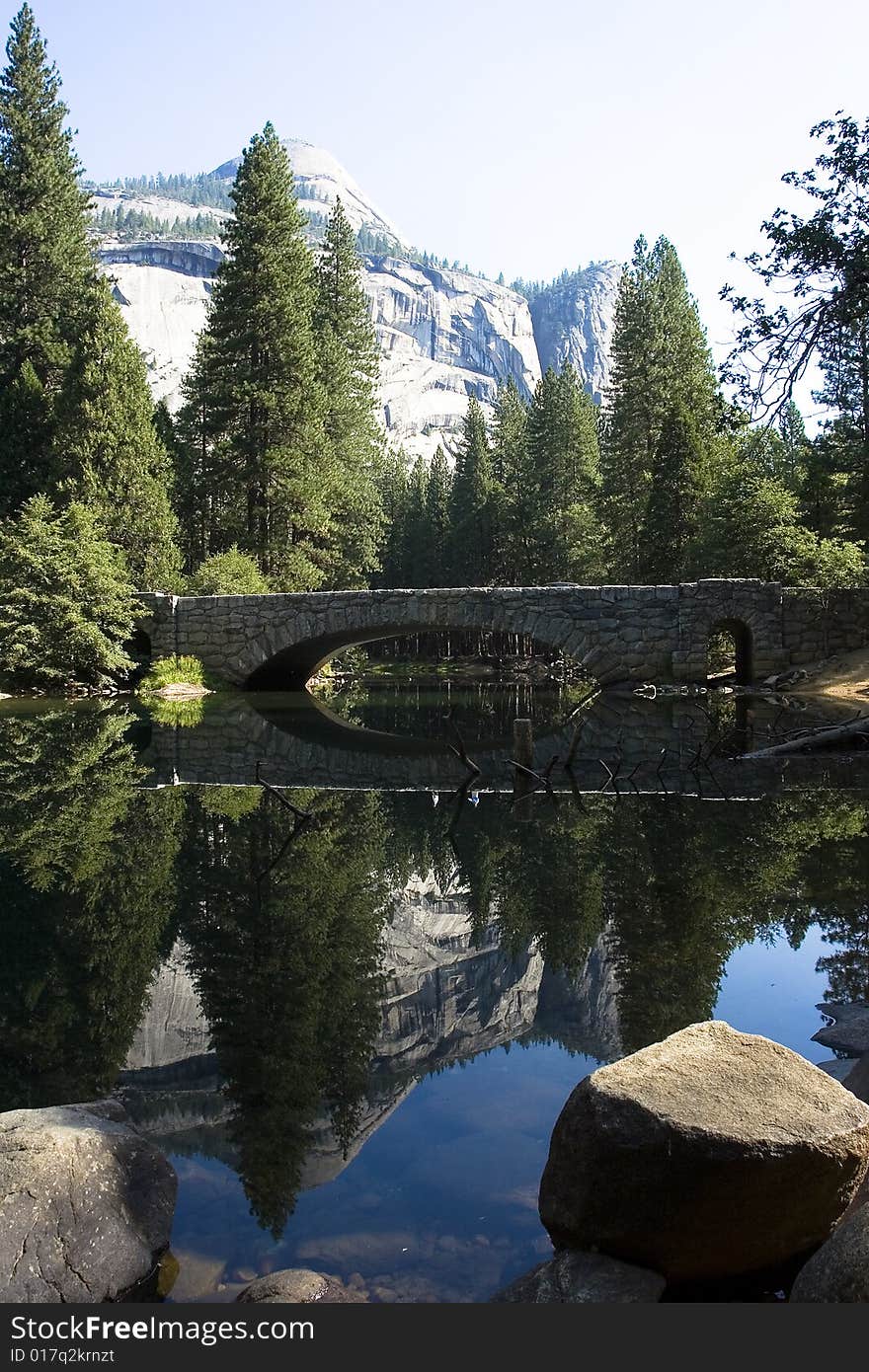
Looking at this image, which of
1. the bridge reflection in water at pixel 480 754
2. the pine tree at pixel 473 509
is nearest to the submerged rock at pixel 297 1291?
the bridge reflection in water at pixel 480 754

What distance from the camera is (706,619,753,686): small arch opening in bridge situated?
85.0ft

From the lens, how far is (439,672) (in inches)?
1997

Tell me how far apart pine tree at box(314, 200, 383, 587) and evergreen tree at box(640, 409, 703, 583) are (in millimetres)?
11131

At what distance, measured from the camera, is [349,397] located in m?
42.5

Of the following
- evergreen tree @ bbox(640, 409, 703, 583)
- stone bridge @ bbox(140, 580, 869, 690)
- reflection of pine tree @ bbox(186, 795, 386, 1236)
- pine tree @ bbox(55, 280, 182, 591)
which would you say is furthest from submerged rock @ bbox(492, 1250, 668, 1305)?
evergreen tree @ bbox(640, 409, 703, 583)

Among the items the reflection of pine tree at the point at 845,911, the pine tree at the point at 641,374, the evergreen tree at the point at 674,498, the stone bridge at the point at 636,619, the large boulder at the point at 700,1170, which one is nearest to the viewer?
the large boulder at the point at 700,1170

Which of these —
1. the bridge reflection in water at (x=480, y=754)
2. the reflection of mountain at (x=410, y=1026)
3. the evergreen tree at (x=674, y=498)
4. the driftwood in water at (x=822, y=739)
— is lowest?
the reflection of mountain at (x=410, y=1026)

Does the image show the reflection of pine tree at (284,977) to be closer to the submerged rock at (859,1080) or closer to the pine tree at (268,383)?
the submerged rock at (859,1080)

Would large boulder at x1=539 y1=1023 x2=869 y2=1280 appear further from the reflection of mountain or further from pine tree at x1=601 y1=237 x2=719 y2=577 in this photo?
pine tree at x1=601 y1=237 x2=719 y2=577

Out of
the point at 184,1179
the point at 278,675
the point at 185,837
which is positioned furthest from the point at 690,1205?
the point at 278,675

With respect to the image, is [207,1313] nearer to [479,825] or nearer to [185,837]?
[185,837]

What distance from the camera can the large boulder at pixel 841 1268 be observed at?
2.47 metres

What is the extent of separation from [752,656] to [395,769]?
583 inches

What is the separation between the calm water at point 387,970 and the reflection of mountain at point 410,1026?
16 millimetres
